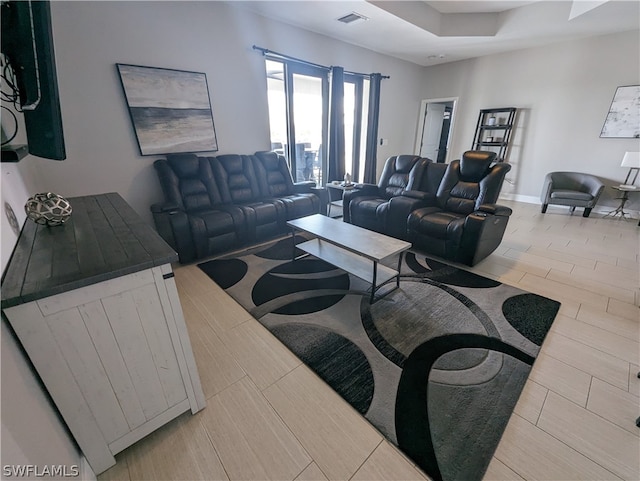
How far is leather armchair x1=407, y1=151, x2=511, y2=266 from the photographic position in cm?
269

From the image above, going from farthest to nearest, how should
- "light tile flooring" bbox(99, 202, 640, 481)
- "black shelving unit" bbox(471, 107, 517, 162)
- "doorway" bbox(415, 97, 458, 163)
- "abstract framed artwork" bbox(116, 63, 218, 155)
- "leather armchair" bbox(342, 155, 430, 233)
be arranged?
"doorway" bbox(415, 97, 458, 163), "black shelving unit" bbox(471, 107, 517, 162), "leather armchair" bbox(342, 155, 430, 233), "abstract framed artwork" bbox(116, 63, 218, 155), "light tile flooring" bbox(99, 202, 640, 481)

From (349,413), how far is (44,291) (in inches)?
52.8

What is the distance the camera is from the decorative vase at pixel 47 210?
1.34 metres

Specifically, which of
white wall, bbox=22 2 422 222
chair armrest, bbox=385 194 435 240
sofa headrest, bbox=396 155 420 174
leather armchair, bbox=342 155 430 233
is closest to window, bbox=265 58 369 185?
white wall, bbox=22 2 422 222

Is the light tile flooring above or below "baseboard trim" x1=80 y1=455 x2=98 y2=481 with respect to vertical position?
below

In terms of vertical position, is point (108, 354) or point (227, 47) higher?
point (227, 47)

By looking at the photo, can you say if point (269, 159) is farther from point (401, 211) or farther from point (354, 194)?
point (401, 211)

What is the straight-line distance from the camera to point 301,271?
269cm

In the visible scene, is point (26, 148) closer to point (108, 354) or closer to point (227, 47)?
point (108, 354)

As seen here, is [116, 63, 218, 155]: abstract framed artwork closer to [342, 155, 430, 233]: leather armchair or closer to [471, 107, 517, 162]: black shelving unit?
[342, 155, 430, 233]: leather armchair

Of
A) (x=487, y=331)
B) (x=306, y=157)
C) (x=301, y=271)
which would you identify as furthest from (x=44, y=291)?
(x=306, y=157)

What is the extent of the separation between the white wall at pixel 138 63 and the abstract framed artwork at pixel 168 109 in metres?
0.09

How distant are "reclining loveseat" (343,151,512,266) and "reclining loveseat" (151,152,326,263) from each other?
3.17 feet

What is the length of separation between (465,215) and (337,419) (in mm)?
2698
